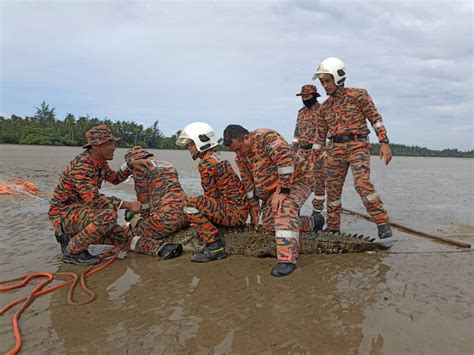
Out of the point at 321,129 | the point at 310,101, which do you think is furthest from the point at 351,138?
the point at 310,101

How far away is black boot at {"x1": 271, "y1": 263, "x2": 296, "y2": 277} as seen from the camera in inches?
166

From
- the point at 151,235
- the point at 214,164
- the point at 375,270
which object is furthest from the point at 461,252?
the point at 151,235

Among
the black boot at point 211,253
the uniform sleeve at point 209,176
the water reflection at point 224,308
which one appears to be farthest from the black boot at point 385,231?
the uniform sleeve at point 209,176

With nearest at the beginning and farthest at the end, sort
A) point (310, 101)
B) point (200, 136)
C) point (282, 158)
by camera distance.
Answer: point (282, 158) → point (200, 136) → point (310, 101)

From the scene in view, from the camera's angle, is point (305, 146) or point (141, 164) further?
point (305, 146)

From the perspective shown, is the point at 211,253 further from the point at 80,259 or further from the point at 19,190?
the point at 19,190

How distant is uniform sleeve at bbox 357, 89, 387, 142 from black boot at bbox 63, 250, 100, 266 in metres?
4.35

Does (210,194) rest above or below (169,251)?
above

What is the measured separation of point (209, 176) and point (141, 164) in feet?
3.83

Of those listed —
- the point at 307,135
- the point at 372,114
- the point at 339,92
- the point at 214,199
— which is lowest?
the point at 214,199

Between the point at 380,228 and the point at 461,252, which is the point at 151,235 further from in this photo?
the point at 461,252

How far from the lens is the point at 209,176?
5004 millimetres

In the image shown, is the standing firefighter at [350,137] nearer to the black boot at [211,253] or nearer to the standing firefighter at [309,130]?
the standing firefighter at [309,130]

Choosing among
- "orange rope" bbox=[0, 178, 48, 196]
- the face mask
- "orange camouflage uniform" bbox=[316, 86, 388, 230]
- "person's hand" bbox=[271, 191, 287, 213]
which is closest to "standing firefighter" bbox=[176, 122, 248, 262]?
"person's hand" bbox=[271, 191, 287, 213]
